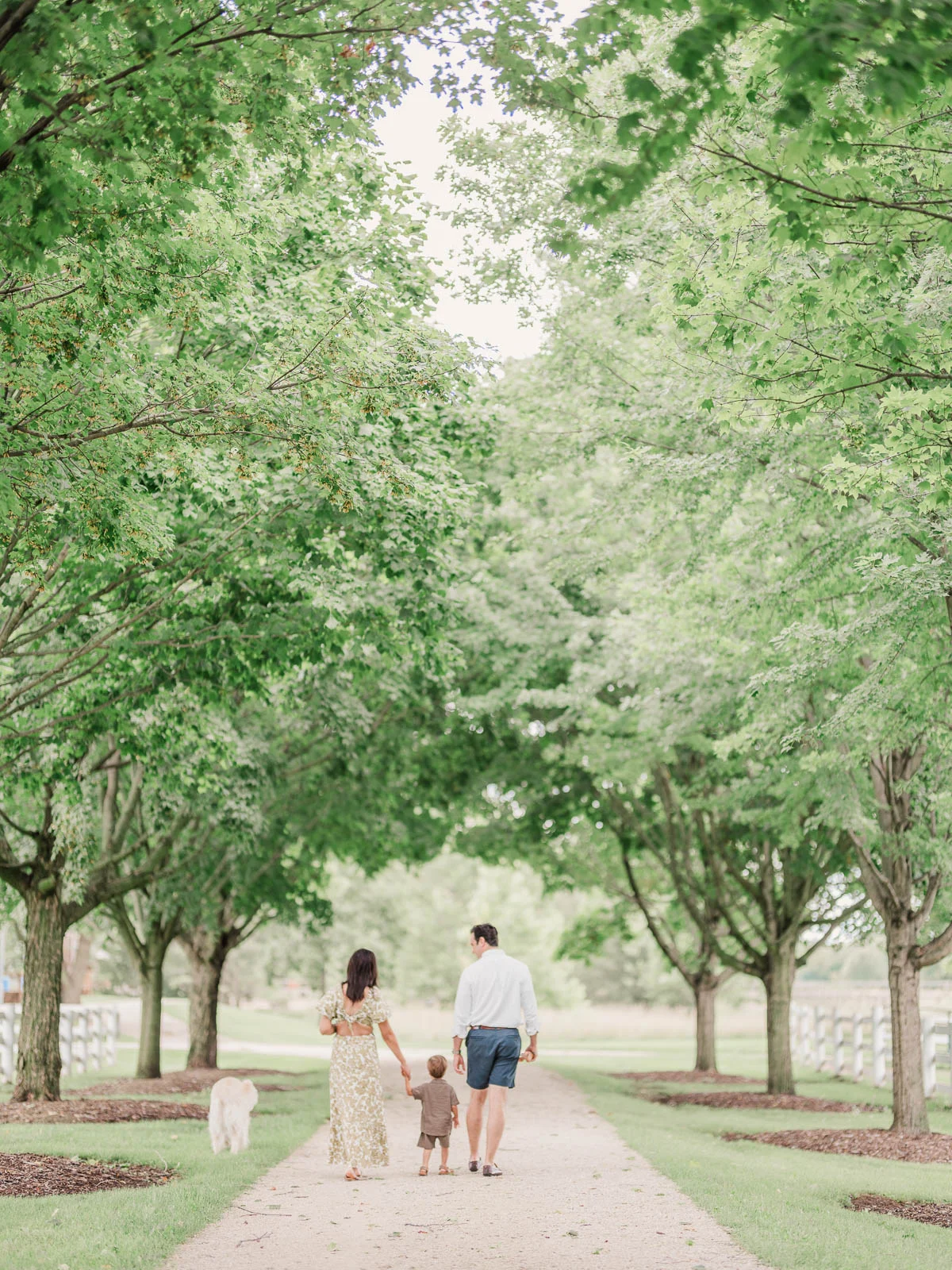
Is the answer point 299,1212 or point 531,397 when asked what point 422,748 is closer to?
point 531,397

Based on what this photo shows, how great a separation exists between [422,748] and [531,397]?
7.99 meters

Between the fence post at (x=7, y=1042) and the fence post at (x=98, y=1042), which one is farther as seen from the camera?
the fence post at (x=98, y=1042)

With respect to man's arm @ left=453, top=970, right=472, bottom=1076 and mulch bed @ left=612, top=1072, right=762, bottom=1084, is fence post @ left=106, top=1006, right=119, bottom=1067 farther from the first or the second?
man's arm @ left=453, top=970, right=472, bottom=1076

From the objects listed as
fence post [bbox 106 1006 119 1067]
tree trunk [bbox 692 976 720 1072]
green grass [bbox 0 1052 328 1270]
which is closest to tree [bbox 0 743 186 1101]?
green grass [bbox 0 1052 328 1270]

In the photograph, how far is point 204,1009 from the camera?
79.7 feet

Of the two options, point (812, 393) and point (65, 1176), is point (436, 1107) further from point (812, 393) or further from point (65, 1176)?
point (812, 393)

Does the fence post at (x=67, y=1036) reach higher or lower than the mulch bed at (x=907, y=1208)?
lower

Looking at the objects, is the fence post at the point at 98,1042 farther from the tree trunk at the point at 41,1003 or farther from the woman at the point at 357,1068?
the woman at the point at 357,1068

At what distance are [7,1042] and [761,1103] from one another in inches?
468

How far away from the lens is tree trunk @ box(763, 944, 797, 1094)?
20.2m

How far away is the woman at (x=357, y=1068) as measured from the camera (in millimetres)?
9312

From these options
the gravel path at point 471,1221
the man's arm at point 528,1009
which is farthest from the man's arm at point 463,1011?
the gravel path at point 471,1221

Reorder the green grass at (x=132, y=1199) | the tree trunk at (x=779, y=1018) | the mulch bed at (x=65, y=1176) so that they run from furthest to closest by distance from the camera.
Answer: the tree trunk at (x=779, y=1018)
the mulch bed at (x=65, y=1176)
the green grass at (x=132, y=1199)

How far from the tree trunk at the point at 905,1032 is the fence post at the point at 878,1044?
7642 millimetres
